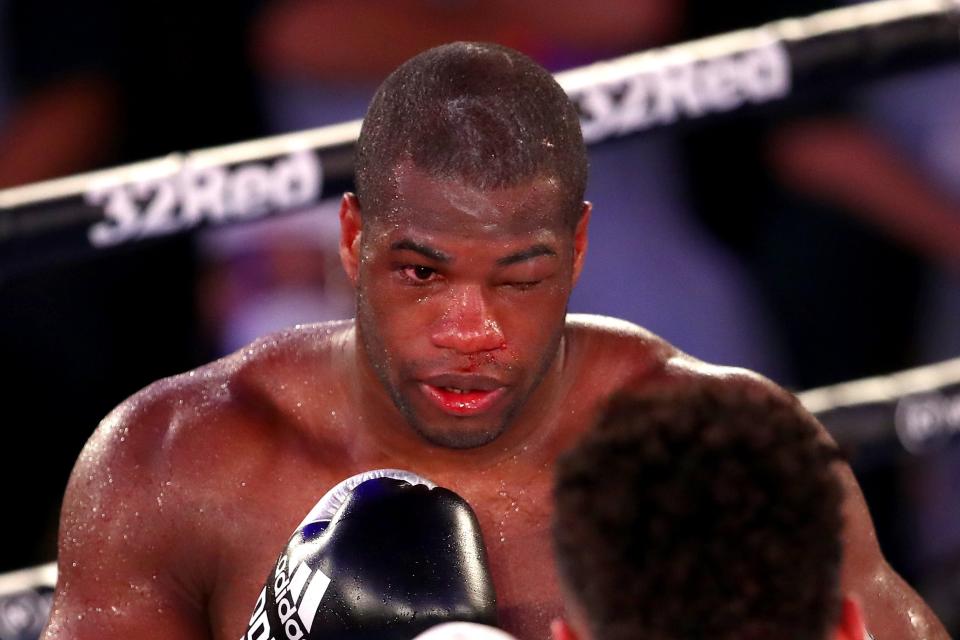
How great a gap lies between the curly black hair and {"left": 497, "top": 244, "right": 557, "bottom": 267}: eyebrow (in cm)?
6

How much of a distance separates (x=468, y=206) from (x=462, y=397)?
0.71 feet

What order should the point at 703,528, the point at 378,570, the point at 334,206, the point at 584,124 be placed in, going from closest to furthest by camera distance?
1. the point at 703,528
2. the point at 378,570
3. the point at 584,124
4. the point at 334,206

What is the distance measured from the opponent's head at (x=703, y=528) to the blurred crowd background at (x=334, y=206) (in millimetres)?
1887

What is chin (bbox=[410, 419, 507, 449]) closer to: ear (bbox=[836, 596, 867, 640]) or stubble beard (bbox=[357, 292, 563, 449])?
stubble beard (bbox=[357, 292, 563, 449])

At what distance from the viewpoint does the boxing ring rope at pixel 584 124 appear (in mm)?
2561

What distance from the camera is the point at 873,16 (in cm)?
278

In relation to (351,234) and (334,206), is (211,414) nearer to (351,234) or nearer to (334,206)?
(351,234)

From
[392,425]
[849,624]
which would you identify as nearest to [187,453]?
[392,425]

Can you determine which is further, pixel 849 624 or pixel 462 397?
pixel 462 397

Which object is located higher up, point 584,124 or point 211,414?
point 584,124

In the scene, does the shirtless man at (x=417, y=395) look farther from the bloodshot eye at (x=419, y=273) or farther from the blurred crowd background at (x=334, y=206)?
the blurred crowd background at (x=334, y=206)

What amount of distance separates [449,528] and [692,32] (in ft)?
6.55

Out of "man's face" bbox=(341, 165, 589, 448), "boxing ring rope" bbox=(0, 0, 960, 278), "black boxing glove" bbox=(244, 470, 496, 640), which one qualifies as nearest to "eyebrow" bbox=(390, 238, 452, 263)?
"man's face" bbox=(341, 165, 589, 448)

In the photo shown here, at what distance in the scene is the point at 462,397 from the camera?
72.4 inches
